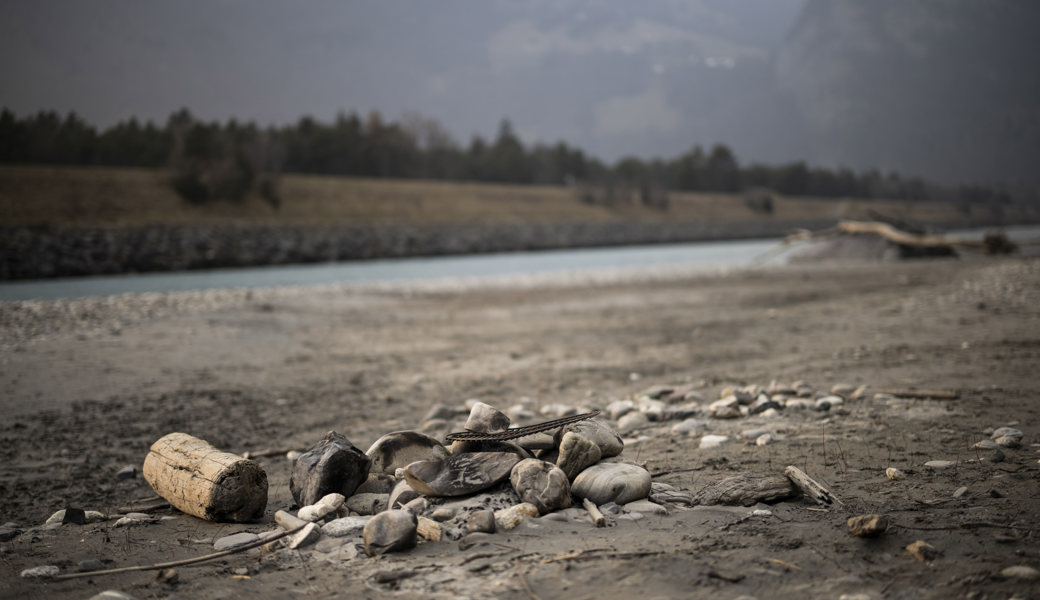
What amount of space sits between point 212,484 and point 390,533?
145 cm

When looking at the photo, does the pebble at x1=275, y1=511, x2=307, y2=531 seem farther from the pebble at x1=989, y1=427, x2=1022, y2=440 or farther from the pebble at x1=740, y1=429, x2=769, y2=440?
the pebble at x1=989, y1=427, x2=1022, y2=440

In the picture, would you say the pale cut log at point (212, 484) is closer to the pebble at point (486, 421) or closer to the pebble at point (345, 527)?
the pebble at point (345, 527)

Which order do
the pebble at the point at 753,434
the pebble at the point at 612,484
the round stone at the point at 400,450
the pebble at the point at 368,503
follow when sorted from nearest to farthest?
the pebble at the point at 612,484 < the pebble at the point at 368,503 < the round stone at the point at 400,450 < the pebble at the point at 753,434

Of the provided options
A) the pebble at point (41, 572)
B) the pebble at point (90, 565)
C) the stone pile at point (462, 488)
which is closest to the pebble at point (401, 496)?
the stone pile at point (462, 488)

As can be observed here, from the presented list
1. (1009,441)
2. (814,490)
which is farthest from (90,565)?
(1009,441)

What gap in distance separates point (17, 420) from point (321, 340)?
5.81 metres

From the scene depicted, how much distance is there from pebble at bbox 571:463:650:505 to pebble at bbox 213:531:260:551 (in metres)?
2.01

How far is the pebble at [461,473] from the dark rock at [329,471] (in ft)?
1.40

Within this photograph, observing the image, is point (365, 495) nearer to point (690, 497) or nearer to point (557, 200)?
point (690, 497)

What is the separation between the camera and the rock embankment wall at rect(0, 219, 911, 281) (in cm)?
3200

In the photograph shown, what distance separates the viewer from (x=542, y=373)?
9.27 m

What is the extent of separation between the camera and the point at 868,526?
10.2 feet

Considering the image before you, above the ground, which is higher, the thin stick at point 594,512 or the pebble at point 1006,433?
the pebble at point 1006,433

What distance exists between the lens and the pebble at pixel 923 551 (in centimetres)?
292
